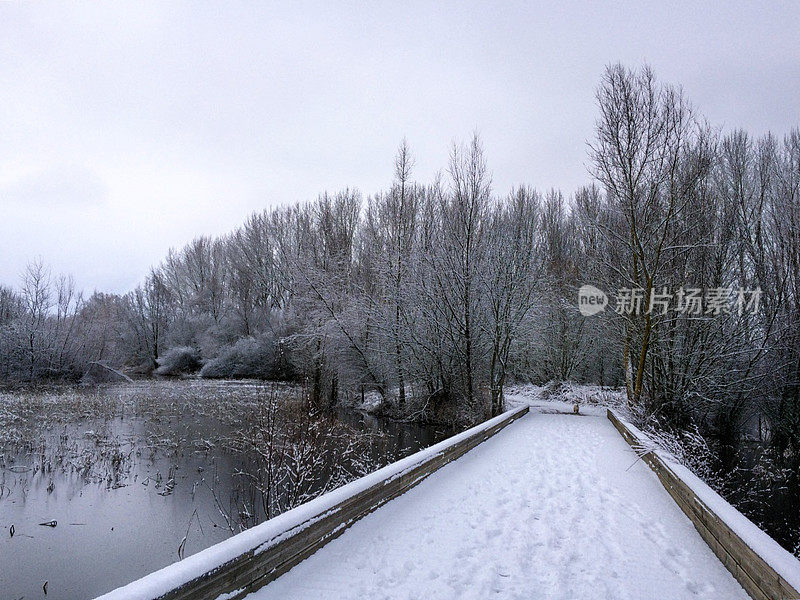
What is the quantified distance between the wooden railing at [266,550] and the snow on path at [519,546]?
110 millimetres

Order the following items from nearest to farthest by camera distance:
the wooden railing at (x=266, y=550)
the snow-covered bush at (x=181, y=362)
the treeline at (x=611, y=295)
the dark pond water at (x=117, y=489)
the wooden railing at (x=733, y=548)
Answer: the wooden railing at (x=266, y=550), the wooden railing at (x=733, y=548), the dark pond water at (x=117, y=489), the treeline at (x=611, y=295), the snow-covered bush at (x=181, y=362)

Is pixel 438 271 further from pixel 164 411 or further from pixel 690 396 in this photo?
pixel 164 411

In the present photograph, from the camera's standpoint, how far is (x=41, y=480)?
8.94m

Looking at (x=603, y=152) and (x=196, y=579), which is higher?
(x=603, y=152)

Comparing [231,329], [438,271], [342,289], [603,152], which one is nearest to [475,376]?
[438,271]

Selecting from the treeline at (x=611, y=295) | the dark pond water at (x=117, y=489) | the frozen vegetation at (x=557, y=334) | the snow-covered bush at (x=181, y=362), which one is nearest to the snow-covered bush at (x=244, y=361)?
the snow-covered bush at (x=181, y=362)

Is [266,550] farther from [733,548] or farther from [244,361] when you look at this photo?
[244,361]

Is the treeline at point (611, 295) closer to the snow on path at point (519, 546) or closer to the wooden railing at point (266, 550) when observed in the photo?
the snow on path at point (519, 546)

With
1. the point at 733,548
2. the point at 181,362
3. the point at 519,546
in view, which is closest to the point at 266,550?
the point at 519,546

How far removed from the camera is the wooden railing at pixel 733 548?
3.19 m

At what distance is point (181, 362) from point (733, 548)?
127 feet

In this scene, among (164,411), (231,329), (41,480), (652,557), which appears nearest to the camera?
(652,557)

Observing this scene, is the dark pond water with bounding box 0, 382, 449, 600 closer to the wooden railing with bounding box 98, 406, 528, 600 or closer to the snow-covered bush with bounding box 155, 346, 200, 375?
the wooden railing with bounding box 98, 406, 528, 600

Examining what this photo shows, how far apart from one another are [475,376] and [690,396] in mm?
7240
